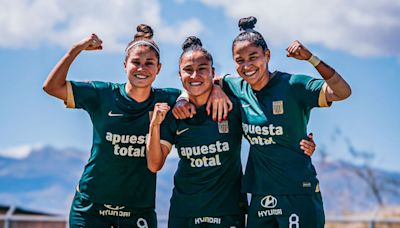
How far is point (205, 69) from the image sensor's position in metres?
7.80

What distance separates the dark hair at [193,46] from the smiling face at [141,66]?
0.27 m

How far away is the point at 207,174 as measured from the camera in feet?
24.9

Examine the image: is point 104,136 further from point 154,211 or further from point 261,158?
point 261,158

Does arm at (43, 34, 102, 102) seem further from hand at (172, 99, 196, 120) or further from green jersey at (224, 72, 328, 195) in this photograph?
green jersey at (224, 72, 328, 195)

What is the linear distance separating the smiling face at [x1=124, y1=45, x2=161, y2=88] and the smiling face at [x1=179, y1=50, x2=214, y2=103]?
293mm

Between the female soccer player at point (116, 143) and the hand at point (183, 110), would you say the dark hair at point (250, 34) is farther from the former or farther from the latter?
the female soccer player at point (116, 143)

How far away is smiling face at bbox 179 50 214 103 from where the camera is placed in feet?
25.4

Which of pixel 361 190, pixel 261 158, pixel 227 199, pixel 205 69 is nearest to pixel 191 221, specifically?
pixel 227 199

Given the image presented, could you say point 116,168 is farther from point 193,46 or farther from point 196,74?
point 193,46

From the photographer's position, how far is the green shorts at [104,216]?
25.6 feet

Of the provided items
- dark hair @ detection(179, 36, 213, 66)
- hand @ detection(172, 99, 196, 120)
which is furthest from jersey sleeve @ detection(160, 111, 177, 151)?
dark hair @ detection(179, 36, 213, 66)

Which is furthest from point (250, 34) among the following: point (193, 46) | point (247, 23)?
point (193, 46)

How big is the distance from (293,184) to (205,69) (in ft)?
4.49

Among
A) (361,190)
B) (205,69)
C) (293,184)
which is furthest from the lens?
(361,190)
